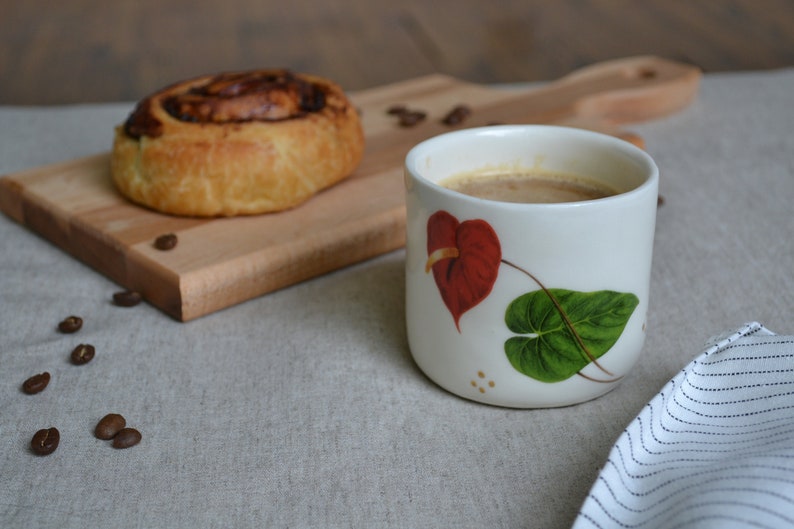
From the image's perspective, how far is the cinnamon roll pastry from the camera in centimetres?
108

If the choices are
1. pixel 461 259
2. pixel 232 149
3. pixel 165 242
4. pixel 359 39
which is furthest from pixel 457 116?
pixel 359 39

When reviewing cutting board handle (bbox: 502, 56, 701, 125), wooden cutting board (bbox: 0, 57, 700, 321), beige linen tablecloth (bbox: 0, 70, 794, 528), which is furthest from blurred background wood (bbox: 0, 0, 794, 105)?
beige linen tablecloth (bbox: 0, 70, 794, 528)

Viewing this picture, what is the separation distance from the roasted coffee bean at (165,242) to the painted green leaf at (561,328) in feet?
1.50

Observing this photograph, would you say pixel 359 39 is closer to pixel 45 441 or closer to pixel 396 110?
pixel 396 110

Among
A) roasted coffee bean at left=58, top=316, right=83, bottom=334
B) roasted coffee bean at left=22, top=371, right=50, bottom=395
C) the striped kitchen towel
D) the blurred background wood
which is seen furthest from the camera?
the blurred background wood

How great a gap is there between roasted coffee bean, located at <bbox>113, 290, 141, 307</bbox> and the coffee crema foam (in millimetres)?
384

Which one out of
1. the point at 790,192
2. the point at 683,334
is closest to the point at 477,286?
the point at 683,334

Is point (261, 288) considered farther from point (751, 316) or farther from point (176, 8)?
point (176, 8)

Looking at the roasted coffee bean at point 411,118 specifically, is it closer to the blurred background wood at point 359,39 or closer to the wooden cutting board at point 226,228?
the wooden cutting board at point 226,228

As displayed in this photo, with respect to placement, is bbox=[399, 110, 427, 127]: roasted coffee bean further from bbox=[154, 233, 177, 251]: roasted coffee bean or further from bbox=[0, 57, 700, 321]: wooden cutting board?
bbox=[154, 233, 177, 251]: roasted coffee bean

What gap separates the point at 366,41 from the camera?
234cm

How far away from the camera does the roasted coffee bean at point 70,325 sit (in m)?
0.93

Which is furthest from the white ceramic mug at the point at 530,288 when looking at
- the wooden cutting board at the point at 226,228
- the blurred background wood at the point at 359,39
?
the blurred background wood at the point at 359,39

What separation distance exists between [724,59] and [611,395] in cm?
156
